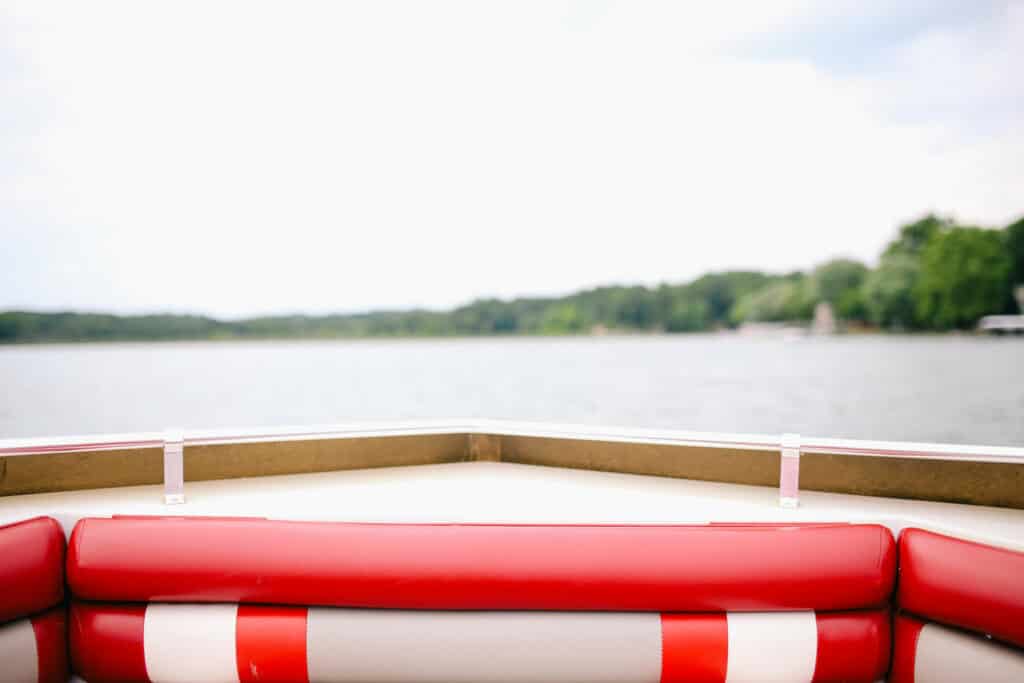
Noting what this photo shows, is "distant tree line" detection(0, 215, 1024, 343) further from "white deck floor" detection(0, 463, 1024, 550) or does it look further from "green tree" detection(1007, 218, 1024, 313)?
"white deck floor" detection(0, 463, 1024, 550)

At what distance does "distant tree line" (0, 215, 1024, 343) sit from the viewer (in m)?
19.7

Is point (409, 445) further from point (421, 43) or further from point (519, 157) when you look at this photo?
point (519, 157)

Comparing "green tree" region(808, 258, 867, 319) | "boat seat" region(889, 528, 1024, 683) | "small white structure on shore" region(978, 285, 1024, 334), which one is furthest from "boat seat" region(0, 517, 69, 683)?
"green tree" region(808, 258, 867, 319)

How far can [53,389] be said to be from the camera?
2708 centimetres

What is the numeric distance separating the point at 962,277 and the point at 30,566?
2425 centimetres

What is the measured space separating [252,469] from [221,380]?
35.8 metres

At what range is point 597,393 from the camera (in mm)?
26375

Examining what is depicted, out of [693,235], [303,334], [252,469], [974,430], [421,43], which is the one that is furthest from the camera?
[693,235]

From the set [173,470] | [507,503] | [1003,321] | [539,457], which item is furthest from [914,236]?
[173,470]

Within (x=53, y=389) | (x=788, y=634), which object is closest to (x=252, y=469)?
(x=788, y=634)

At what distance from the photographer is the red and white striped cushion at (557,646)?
126 cm

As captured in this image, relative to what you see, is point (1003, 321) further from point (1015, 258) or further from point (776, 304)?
point (776, 304)

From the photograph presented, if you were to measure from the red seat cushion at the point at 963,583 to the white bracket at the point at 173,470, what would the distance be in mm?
1449

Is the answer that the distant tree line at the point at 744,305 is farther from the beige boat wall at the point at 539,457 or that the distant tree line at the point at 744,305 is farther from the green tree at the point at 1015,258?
the beige boat wall at the point at 539,457
